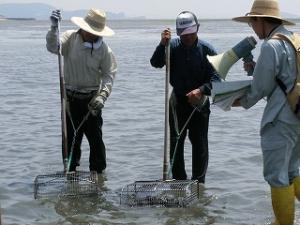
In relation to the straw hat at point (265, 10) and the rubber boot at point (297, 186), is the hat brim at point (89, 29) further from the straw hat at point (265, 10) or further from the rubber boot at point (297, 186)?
the rubber boot at point (297, 186)

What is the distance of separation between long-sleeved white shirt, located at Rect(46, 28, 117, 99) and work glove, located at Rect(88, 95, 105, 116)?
3.7 inches

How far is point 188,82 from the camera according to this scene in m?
7.65

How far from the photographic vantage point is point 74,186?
8109mm

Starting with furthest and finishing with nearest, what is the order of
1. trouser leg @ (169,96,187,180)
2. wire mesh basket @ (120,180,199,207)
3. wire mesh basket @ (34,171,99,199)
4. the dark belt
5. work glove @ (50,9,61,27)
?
the dark belt, wire mesh basket @ (34,171,99,199), trouser leg @ (169,96,187,180), work glove @ (50,9,61,27), wire mesh basket @ (120,180,199,207)

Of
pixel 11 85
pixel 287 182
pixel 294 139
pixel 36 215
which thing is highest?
pixel 294 139

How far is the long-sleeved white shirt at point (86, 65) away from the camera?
8.12 metres

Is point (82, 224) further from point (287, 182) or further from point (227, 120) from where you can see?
point (227, 120)

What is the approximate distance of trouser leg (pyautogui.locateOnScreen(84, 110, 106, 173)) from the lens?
8.45 m

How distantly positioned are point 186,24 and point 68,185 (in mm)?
2429

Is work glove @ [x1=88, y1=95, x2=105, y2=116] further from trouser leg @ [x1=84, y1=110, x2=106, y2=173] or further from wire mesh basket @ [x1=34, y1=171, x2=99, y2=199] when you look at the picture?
wire mesh basket @ [x1=34, y1=171, x2=99, y2=199]

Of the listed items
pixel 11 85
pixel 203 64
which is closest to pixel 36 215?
pixel 203 64

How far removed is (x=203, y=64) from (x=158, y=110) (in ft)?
24.0

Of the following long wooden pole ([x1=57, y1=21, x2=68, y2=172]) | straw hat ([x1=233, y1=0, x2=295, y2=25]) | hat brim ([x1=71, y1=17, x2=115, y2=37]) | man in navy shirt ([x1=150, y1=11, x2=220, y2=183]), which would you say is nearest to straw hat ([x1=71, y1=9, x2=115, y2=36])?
hat brim ([x1=71, y1=17, x2=115, y2=37])

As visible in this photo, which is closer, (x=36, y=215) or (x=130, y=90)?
(x=36, y=215)
